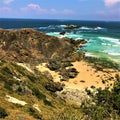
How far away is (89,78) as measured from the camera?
7362cm

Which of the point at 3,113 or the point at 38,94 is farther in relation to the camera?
the point at 38,94

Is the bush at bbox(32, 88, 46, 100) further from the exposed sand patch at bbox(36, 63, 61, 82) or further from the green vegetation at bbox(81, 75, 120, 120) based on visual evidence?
the exposed sand patch at bbox(36, 63, 61, 82)

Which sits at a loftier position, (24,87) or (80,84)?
(24,87)

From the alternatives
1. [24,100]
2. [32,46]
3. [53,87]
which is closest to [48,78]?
[53,87]

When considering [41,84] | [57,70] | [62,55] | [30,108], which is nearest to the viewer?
[30,108]

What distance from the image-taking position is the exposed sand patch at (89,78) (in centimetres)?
6838

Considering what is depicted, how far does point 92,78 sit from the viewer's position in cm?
7356

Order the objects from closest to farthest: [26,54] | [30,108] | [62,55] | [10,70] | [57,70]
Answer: [30,108] → [10,70] → [57,70] → [26,54] → [62,55]

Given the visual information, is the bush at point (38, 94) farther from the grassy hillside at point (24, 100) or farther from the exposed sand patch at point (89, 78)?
the exposed sand patch at point (89, 78)

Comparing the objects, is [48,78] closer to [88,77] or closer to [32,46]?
[88,77]

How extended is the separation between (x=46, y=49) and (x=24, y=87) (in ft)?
172

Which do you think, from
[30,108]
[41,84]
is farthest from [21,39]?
[30,108]

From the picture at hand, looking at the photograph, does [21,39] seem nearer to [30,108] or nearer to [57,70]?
[57,70]

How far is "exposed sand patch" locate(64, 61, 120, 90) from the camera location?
224ft
